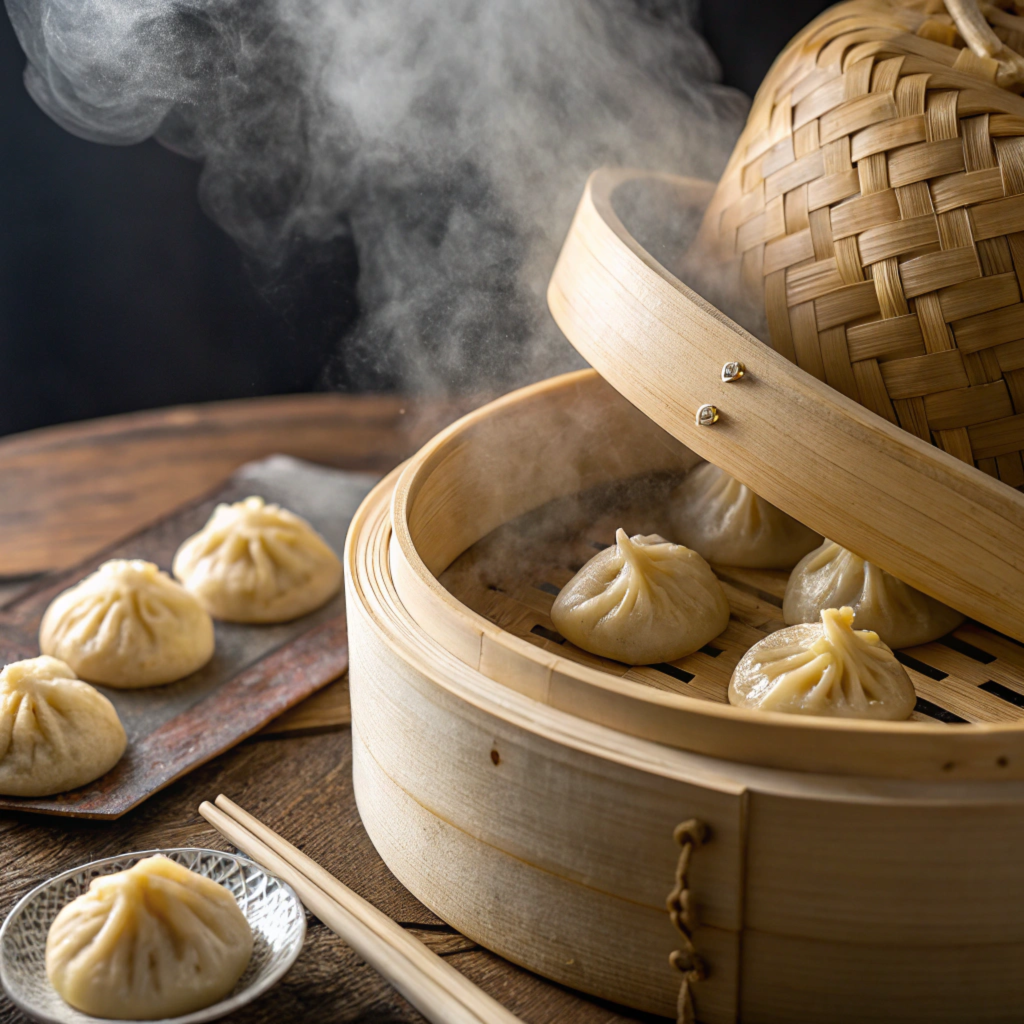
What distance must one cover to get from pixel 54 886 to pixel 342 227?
8.19 feet

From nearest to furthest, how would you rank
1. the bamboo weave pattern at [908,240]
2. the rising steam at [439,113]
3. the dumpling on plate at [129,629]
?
1. the bamboo weave pattern at [908,240]
2. the dumpling on plate at [129,629]
3. the rising steam at [439,113]

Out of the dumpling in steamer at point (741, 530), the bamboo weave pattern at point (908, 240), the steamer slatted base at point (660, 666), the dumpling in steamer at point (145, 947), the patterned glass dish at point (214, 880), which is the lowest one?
the patterned glass dish at point (214, 880)

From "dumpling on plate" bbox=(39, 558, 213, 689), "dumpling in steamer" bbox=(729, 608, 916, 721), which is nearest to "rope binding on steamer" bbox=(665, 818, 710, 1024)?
"dumpling in steamer" bbox=(729, 608, 916, 721)

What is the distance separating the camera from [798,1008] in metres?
1.28

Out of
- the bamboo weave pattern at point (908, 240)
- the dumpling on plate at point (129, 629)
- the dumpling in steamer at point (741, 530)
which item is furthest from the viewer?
the dumpling on plate at point (129, 629)

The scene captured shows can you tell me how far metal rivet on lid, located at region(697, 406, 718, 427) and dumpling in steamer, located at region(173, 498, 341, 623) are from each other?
106 cm

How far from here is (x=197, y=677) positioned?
82.0 inches

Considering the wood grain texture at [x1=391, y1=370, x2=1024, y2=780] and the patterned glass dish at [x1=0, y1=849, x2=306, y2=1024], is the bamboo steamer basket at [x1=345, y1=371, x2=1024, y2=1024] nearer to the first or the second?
the wood grain texture at [x1=391, y1=370, x2=1024, y2=780]

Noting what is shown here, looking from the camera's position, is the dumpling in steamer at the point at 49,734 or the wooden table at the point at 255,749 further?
the dumpling in steamer at the point at 49,734

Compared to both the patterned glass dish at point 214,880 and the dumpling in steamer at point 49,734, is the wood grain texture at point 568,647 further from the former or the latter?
the dumpling in steamer at point 49,734

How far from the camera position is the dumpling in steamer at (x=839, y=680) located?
56.6 inches

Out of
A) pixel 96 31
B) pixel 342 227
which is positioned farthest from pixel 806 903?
pixel 342 227

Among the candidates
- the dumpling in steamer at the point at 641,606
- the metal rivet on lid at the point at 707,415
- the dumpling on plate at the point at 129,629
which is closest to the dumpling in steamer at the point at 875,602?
the dumpling in steamer at the point at 641,606

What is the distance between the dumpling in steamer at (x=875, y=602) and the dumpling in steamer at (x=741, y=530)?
17cm
